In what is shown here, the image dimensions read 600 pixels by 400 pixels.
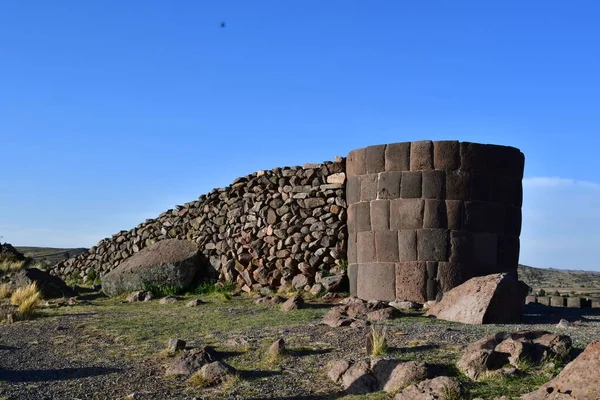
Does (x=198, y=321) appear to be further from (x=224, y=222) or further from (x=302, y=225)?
(x=224, y=222)

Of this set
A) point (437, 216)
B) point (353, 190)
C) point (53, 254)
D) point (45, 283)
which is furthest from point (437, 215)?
point (53, 254)

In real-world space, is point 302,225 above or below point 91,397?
above

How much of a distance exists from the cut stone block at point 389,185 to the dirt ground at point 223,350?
199cm

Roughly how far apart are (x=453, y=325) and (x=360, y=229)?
11.4 ft

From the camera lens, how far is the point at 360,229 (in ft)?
40.2

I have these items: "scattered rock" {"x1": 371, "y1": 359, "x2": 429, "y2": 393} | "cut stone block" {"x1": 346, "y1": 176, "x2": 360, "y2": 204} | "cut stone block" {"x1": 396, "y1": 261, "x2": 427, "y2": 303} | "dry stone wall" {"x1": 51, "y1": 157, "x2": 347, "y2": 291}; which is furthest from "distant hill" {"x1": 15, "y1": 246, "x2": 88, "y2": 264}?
"scattered rock" {"x1": 371, "y1": 359, "x2": 429, "y2": 393}

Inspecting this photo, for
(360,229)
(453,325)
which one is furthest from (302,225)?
(453,325)

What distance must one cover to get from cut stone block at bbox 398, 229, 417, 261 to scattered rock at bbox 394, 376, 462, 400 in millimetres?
5702

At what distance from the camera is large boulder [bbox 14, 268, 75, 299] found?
15.1 m

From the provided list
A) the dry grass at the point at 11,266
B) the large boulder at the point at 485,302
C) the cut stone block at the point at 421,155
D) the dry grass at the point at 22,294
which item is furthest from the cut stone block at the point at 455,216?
the dry grass at the point at 11,266

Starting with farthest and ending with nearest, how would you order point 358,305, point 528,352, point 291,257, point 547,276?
point 547,276 < point 291,257 < point 358,305 < point 528,352

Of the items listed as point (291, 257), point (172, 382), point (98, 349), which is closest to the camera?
point (172, 382)

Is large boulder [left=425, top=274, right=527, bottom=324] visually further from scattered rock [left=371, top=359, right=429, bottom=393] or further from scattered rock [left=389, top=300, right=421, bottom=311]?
scattered rock [left=371, top=359, right=429, bottom=393]

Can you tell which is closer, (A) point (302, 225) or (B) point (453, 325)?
(B) point (453, 325)
